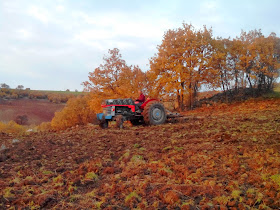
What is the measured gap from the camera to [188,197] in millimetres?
3559

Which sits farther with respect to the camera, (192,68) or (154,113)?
(192,68)

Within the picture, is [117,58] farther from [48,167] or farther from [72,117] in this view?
[48,167]

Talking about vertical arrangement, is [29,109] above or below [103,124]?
above

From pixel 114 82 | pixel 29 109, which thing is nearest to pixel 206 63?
pixel 114 82

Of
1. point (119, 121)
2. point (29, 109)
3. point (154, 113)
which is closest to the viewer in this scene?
point (119, 121)

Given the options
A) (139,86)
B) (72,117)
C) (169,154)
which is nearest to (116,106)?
(169,154)

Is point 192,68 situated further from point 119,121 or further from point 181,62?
point 119,121

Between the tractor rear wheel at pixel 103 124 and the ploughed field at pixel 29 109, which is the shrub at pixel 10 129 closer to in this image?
the tractor rear wheel at pixel 103 124

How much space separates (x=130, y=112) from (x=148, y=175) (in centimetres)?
786

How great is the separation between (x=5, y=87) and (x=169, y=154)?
239 feet

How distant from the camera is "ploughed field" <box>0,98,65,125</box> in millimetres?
47250

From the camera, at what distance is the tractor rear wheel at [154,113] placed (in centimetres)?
1218

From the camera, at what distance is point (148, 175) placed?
15.0 ft

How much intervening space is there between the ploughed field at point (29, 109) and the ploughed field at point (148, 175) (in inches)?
1619
